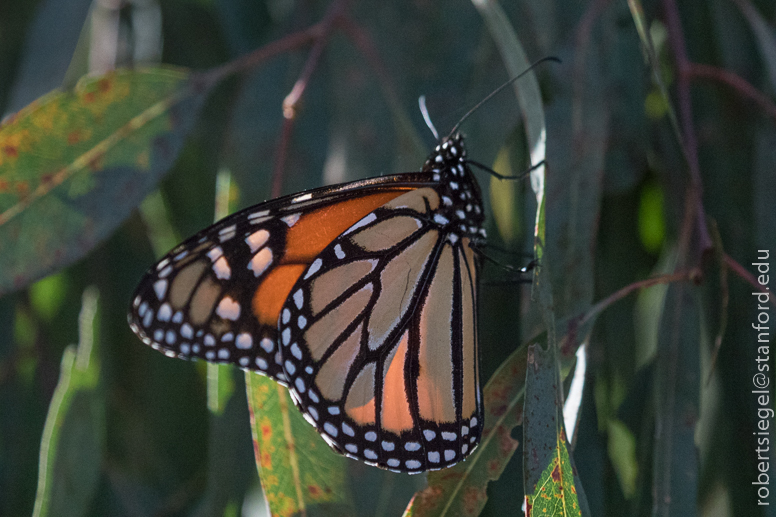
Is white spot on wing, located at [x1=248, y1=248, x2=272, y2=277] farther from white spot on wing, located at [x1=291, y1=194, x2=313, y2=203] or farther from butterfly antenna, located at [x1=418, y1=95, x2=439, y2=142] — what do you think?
butterfly antenna, located at [x1=418, y1=95, x2=439, y2=142]

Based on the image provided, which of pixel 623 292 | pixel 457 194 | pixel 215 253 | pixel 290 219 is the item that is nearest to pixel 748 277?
pixel 623 292

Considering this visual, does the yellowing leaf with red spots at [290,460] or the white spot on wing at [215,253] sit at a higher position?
the white spot on wing at [215,253]

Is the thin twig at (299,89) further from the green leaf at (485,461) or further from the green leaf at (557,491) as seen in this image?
the green leaf at (557,491)

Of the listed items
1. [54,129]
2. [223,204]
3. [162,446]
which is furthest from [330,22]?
[162,446]

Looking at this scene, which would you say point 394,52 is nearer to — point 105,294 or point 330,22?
point 330,22

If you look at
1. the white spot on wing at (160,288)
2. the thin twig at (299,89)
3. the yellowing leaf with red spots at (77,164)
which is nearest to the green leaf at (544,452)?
the white spot on wing at (160,288)

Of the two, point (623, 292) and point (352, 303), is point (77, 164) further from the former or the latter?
point (623, 292)
